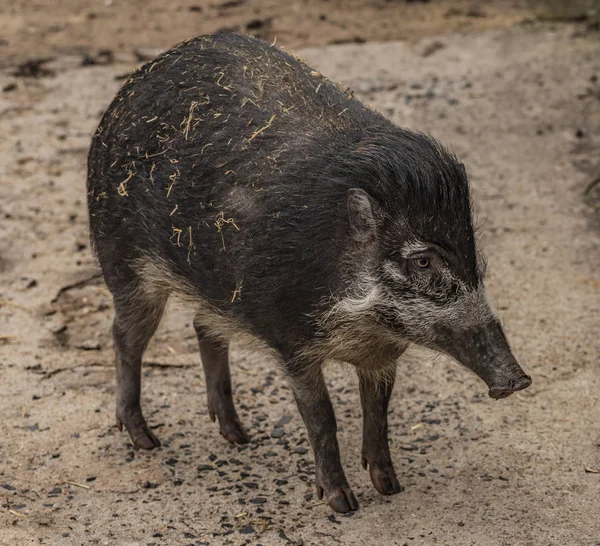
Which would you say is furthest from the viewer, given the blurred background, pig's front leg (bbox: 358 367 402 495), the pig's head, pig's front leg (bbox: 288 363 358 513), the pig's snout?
the blurred background

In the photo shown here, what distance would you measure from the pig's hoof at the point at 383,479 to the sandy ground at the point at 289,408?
0.05 m

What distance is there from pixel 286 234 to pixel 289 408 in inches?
62.7

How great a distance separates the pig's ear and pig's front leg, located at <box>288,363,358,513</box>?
730mm

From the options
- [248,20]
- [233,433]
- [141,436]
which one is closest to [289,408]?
[233,433]

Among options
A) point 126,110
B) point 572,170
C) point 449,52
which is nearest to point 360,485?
point 126,110

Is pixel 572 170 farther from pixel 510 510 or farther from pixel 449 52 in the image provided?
pixel 510 510

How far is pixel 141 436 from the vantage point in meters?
5.32

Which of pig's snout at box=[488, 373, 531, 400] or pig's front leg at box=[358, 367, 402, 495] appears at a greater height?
pig's snout at box=[488, 373, 531, 400]

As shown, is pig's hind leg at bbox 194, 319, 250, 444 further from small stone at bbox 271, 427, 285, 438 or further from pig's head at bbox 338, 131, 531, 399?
pig's head at bbox 338, 131, 531, 399

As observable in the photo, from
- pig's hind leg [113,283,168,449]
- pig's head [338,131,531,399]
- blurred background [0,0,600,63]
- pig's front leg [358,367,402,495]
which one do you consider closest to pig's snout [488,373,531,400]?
pig's head [338,131,531,399]

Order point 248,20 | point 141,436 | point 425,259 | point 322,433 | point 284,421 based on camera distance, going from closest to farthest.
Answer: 1. point 425,259
2. point 322,433
3. point 141,436
4. point 284,421
5. point 248,20

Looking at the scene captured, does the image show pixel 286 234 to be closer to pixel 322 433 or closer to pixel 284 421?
pixel 322 433

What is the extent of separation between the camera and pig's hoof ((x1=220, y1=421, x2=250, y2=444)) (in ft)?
17.5

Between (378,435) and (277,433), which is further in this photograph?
(277,433)
